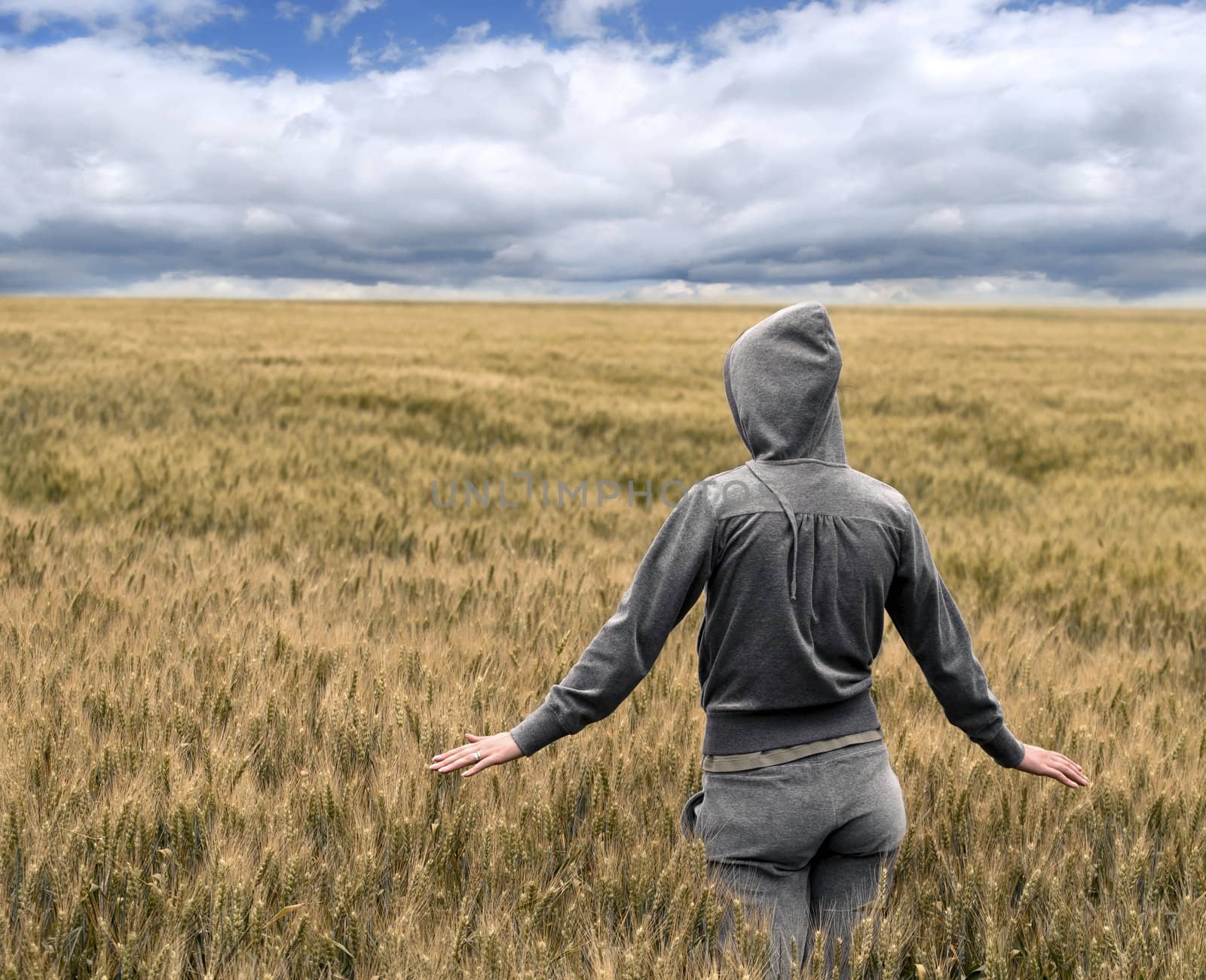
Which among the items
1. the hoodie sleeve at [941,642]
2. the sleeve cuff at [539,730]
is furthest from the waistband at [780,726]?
the sleeve cuff at [539,730]

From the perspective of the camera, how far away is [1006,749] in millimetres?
1874

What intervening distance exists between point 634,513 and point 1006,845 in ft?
15.1

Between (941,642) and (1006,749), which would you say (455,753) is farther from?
(1006,749)

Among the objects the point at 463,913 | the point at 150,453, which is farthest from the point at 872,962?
the point at 150,453

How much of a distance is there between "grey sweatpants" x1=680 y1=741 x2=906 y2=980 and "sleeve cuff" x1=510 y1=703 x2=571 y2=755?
33 centimetres

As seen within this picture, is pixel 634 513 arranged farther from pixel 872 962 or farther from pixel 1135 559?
pixel 872 962

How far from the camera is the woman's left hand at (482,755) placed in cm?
167

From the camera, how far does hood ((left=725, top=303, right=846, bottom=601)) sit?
5.31 feet

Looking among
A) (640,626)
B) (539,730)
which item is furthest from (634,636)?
(539,730)

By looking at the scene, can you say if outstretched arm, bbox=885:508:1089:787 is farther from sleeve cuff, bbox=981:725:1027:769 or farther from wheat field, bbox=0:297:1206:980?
wheat field, bbox=0:297:1206:980

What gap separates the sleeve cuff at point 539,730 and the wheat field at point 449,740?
1.03 ft

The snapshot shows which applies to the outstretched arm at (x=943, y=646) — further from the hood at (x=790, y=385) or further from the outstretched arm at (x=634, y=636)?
the outstretched arm at (x=634, y=636)

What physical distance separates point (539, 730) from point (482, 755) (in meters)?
0.12

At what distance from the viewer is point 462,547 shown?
5.03 meters
